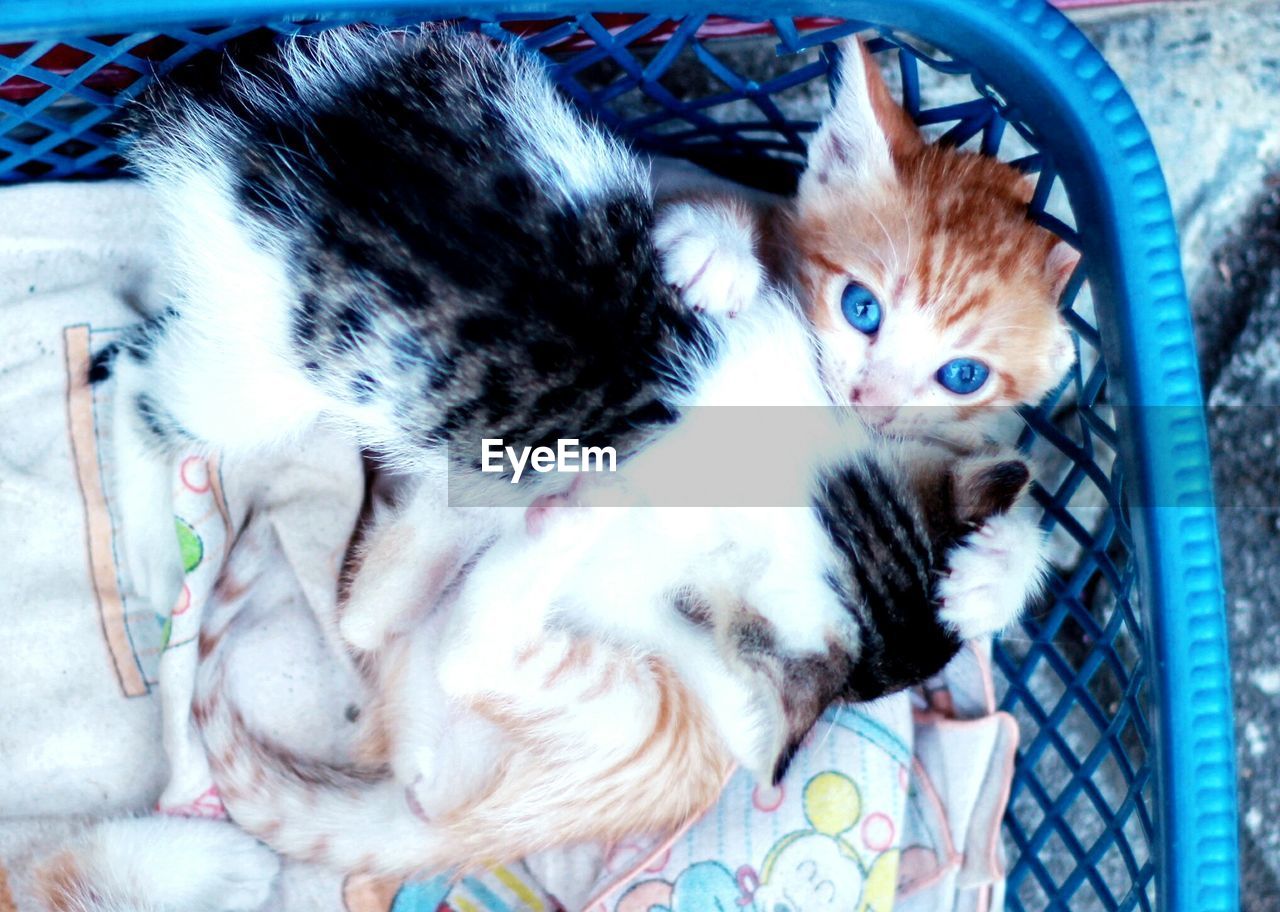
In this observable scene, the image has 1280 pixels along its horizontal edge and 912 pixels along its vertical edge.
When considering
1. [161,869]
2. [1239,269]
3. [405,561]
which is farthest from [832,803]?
[1239,269]

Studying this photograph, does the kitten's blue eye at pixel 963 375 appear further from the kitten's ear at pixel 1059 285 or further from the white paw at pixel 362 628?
the white paw at pixel 362 628

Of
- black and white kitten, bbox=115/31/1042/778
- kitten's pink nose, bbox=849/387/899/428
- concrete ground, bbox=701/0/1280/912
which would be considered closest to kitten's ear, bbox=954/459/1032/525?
black and white kitten, bbox=115/31/1042/778

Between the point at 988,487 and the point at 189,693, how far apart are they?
1182 millimetres

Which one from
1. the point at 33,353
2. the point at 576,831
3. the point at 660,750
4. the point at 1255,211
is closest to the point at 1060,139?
the point at 1255,211

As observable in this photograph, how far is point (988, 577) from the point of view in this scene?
1339mm

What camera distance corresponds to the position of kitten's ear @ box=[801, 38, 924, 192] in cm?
135

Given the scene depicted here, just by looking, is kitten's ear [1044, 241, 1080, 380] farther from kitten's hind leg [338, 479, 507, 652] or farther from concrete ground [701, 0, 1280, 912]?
kitten's hind leg [338, 479, 507, 652]

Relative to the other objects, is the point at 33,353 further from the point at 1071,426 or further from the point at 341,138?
the point at 1071,426

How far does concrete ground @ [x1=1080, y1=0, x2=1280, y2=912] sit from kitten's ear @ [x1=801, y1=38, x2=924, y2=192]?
65cm

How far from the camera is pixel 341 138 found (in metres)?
1.27

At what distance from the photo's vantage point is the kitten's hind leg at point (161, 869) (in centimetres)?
143

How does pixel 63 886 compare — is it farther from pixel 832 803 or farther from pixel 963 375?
pixel 963 375

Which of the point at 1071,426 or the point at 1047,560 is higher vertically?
the point at 1071,426

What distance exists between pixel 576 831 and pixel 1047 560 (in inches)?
30.3
